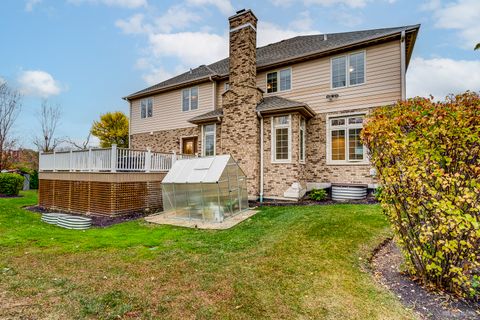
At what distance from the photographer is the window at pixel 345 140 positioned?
10049 millimetres

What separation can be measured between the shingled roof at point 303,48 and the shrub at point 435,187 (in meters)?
8.09

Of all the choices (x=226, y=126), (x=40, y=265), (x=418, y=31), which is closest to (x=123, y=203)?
(x=40, y=265)

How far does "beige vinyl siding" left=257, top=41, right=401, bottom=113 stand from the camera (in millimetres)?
9539

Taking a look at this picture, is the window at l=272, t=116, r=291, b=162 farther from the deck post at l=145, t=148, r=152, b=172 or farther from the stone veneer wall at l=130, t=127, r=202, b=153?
the deck post at l=145, t=148, r=152, b=172

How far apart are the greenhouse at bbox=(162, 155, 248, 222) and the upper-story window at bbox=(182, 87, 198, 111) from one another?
6969mm

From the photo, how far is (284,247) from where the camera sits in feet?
14.8

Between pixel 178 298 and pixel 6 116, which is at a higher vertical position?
pixel 6 116

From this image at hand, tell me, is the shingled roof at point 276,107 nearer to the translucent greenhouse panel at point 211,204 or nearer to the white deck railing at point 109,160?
the white deck railing at point 109,160

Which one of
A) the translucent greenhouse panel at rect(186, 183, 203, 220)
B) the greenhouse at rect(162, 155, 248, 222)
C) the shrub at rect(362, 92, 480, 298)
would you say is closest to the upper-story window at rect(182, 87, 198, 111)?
the greenhouse at rect(162, 155, 248, 222)

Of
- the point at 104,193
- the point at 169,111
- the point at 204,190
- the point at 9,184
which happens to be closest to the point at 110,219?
the point at 104,193

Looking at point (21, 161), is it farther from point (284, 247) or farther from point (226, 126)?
point (284, 247)

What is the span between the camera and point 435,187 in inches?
115

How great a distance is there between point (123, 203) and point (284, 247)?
644cm

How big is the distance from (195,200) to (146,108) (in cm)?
1147
